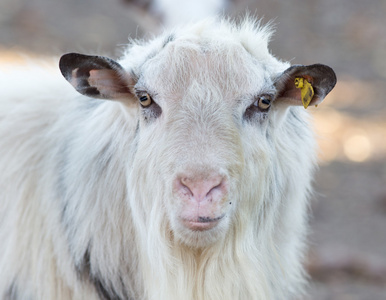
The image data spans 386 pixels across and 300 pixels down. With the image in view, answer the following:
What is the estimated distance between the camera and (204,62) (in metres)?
3.33

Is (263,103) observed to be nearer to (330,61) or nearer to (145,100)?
(145,100)

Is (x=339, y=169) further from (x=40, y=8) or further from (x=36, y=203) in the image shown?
(x=40, y=8)

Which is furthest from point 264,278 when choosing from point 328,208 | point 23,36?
point 23,36

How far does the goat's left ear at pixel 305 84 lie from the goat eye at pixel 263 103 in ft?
0.38

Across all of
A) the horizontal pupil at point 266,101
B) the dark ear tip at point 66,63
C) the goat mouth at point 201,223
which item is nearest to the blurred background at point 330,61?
the horizontal pupil at point 266,101

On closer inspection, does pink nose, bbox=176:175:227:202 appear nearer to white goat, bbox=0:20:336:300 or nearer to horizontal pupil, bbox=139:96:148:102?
white goat, bbox=0:20:336:300

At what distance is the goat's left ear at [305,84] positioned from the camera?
338cm

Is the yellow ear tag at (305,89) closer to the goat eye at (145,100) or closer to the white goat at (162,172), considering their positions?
the white goat at (162,172)

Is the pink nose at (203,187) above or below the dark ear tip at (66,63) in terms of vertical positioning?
below

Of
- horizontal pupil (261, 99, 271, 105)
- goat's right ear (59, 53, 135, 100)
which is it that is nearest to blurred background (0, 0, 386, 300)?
horizontal pupil (261, 99, 271, 105)

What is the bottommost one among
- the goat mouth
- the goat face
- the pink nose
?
the goat mouth

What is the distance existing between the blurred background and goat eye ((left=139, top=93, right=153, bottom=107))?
1314 mm

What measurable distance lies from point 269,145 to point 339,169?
18.3 feet

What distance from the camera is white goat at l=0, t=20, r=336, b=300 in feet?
10.5
